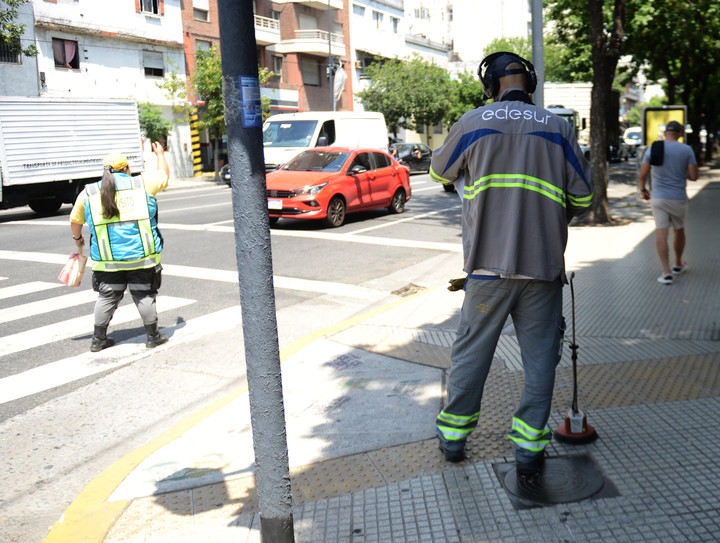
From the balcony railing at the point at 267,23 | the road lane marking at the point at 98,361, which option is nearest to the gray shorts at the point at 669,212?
the road lane marking at the point at 98,361

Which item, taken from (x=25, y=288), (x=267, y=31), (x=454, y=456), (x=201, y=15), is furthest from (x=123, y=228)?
(x=267, y=31)

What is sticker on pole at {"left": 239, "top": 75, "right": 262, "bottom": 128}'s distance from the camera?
2.46m

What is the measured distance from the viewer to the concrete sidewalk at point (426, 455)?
3189 millimetres

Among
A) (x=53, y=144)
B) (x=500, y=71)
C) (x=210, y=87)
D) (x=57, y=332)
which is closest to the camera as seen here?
(x=500, y=71)

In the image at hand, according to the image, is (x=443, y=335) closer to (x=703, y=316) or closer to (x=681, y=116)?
(x=703, y=316)

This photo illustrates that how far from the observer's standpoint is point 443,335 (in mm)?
6438

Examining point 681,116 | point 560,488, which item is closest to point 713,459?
point 560,488

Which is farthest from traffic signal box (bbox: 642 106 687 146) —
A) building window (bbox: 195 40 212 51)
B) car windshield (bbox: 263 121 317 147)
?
building window (bbox: 195 40 212 51)

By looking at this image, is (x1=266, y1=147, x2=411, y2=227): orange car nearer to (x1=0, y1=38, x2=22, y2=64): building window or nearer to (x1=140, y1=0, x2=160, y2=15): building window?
(x1=0, y1=38, x2=22, y2=64): building window

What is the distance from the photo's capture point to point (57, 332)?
723 cm

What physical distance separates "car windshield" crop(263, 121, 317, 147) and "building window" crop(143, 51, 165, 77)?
16.6 metres

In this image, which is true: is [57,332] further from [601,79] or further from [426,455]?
[601,79]

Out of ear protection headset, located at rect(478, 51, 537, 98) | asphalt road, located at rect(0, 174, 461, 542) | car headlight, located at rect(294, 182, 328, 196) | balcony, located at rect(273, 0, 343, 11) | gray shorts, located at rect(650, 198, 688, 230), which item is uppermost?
balcony, located at rect(273, 0, 343, 11)

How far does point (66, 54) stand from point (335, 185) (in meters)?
20.8
